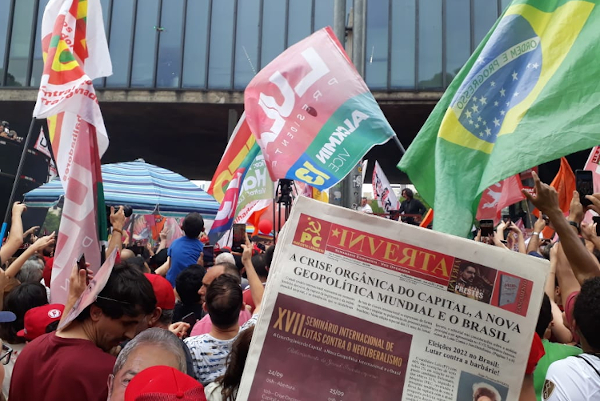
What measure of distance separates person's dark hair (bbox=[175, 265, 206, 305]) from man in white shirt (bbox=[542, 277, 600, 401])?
287 cm

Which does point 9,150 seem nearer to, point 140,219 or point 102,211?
point 140,219

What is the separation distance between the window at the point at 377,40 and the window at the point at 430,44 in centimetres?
114

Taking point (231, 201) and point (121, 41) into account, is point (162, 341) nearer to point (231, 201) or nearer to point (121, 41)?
point (231, 201)

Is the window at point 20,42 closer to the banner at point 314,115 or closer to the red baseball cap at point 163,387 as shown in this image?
Result: the banner at point 314,115

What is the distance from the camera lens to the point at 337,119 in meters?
4.66

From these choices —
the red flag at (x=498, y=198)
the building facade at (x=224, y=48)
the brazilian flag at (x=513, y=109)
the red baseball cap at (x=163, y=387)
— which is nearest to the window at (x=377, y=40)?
the building facade at (x=224, y=48)

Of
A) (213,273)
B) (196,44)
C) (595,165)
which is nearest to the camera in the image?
(213,273)

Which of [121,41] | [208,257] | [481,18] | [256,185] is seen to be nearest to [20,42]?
[121,41]

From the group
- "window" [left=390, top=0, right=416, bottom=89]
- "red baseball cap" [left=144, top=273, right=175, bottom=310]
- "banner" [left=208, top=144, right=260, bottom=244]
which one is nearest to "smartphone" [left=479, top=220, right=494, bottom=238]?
"red baseball cap" [left=144, top=273, right=175, bottom=310]

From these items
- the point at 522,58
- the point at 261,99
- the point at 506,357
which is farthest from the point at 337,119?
the point at 506,357

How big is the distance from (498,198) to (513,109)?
2.50 metres

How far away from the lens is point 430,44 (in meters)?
17.8

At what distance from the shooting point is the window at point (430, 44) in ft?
58.0

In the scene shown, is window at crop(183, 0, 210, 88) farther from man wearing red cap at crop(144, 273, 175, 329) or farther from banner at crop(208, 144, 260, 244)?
man wearing red cap at crop(144, 273, 175, 329)
